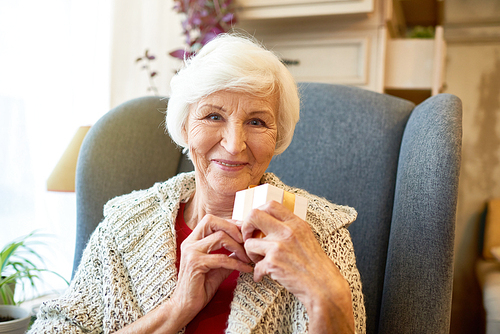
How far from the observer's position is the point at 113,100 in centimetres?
215

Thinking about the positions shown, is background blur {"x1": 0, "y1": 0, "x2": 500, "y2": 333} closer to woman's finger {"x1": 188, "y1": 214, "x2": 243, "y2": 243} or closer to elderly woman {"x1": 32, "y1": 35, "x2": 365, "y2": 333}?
elderly woman {"x1": 32, "y1": 35, "x2": 365, "y2": 333}

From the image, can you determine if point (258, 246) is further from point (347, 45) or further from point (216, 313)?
point (347, 45)

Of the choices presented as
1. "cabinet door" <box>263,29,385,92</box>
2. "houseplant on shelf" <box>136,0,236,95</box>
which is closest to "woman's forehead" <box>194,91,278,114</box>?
"houseplant on shelf" <box>136,0,236,95</box>

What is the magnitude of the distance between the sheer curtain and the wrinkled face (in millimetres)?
931

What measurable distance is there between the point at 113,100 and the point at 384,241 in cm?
155

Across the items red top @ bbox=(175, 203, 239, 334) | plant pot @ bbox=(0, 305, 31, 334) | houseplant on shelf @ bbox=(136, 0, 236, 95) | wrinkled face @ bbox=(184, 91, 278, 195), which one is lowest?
plant pot @ bbox=(0, 305, 31, 334)

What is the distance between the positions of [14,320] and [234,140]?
88 centimetres

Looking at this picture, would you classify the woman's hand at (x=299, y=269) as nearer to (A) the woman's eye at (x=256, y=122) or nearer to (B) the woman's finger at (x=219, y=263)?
(B) the woman's finger at (x=219, y=263)

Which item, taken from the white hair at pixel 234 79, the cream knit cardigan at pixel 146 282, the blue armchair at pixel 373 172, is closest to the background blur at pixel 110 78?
the blue armchair at pixel 373 172

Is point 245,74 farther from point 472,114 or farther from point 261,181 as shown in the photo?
point 472,114

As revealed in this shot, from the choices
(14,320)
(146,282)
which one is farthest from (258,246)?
(14,320)

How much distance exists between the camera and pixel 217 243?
87 cm

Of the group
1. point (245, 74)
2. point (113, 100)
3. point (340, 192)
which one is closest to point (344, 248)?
point (340, 192)

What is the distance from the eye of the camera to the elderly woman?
868 mm
